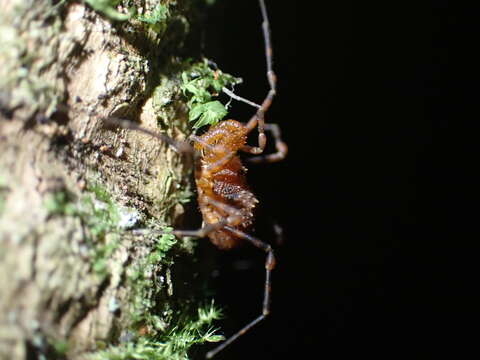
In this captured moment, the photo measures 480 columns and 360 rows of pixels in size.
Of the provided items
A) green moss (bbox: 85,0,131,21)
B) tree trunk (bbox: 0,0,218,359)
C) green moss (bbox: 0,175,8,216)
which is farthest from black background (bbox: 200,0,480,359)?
green moss (bbox: 0,175,8,216)

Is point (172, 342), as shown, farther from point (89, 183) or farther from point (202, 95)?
point (202, 95)

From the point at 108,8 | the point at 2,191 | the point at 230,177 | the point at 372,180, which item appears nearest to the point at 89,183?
Answer: the point at 2,191

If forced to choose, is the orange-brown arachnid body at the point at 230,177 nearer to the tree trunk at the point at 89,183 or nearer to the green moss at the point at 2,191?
the tree trunk at the point at 89,183

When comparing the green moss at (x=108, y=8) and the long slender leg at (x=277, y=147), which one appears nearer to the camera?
the green moss at (x=108, y=8)

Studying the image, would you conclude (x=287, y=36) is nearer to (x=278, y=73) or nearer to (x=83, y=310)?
(x=278, y=73)

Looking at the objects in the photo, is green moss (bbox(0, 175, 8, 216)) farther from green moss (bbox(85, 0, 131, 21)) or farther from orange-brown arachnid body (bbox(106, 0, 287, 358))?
orange-brown arachnid body (bbox(106, 0, 287, 358))

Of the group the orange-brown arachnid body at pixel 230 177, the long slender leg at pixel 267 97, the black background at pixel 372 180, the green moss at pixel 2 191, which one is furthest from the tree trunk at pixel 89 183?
the black background at pixel 372 180

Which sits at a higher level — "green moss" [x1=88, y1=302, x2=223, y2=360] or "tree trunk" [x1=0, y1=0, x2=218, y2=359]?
"tree trunk" [x1=0, y1=0, x2=218, y2=359]
